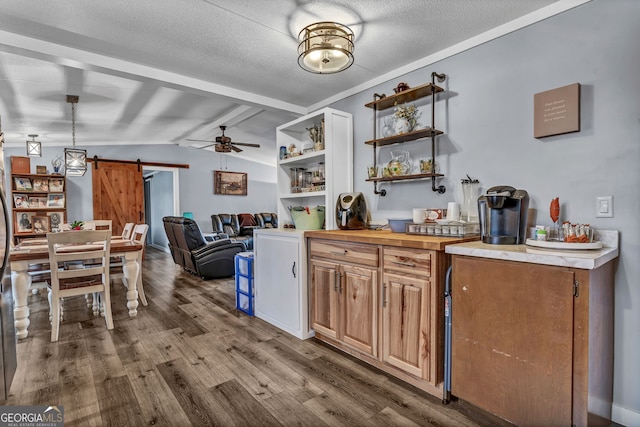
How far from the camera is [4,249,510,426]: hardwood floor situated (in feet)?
5.46

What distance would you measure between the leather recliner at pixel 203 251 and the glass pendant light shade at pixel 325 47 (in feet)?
11.0

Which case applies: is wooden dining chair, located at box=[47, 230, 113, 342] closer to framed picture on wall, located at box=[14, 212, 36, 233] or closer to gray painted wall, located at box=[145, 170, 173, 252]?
framed picture on wall, located at box=[14, 212, 36, 233]

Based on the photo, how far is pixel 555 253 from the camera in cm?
141

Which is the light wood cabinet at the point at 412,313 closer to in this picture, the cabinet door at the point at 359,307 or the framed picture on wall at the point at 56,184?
the cabinet door at the point at 359,307

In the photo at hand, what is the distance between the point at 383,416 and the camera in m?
1.65

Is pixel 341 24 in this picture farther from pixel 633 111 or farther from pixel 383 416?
pixel 383 416

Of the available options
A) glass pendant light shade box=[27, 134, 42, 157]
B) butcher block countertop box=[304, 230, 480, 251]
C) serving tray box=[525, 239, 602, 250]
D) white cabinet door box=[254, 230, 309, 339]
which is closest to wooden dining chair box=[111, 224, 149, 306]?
white cabinet door box=[254, 230, 309, 339]

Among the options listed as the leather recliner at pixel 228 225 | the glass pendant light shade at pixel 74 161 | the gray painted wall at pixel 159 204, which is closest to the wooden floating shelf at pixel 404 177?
the glass pendant light shade at pixel 74 161

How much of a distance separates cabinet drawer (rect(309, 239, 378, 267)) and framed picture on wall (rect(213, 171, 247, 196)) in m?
6.26

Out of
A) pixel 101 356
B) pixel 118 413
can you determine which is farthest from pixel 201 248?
pixel 118 413

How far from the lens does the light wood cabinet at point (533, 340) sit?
1.31 m

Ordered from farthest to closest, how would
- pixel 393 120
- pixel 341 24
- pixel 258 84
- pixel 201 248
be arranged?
pixel 201 248
pixel 258 84
pixel 393 120
pixel 341 24

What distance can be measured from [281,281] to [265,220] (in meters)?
5.76

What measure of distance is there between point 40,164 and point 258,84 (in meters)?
5.56
